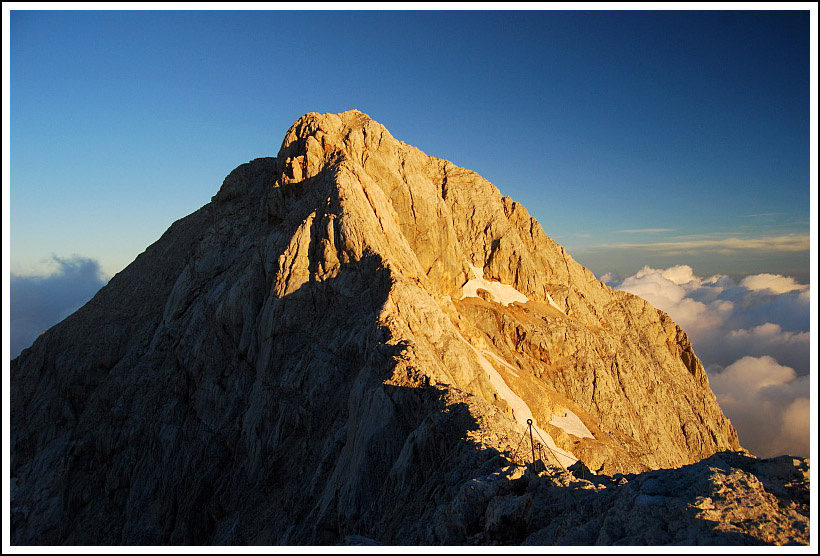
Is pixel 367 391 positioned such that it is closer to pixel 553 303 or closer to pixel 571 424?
pixel 571 424

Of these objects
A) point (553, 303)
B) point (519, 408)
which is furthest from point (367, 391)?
point (553, 303)

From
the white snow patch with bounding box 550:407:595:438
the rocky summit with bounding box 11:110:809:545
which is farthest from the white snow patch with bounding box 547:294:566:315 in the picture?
the white snow patch with bounding box 550:407:595:438

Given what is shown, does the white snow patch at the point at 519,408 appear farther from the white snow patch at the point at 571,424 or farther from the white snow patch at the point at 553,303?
the white snow patch at the point at 553,303

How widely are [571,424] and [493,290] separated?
19905 mm

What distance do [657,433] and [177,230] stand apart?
59.4m

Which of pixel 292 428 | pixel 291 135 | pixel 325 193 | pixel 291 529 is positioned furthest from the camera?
pixel 291 135

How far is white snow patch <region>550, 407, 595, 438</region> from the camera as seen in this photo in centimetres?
5025

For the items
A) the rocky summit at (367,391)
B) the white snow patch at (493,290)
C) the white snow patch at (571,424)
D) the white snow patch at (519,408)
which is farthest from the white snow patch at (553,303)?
the white snow patch at (519,408)

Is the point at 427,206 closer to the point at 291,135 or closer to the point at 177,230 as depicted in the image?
the point at 291,135

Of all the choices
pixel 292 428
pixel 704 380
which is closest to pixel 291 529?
pixel 292 428

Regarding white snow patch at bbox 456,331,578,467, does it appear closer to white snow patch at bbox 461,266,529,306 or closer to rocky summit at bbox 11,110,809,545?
rocky summit at bbox 11,110,809,545

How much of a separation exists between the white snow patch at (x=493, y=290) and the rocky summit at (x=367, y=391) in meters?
0.27

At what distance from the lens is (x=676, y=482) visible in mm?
15078

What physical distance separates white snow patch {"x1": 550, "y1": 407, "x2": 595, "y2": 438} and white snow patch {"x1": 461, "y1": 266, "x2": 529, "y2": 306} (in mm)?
16361
